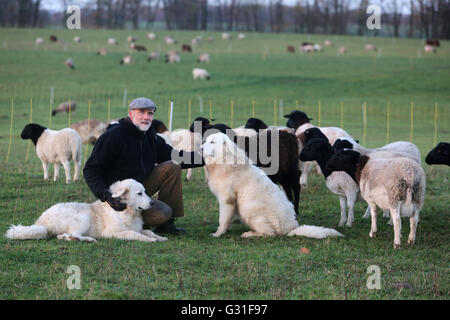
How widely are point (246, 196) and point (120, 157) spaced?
1.70 meters

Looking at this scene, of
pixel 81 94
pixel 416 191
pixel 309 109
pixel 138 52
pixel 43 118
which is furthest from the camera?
pixel 138 52

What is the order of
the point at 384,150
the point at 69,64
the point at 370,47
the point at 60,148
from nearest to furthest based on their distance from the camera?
the point at 384,150
the point at 60,148
the point at 69,64
the point at 370,47

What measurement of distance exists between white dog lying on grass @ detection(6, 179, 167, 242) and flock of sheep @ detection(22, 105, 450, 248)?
273 cm

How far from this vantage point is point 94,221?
7535 millimetres

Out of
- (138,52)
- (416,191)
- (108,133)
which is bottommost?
(416,191)

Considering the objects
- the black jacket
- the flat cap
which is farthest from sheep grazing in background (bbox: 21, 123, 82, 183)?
the flat cap

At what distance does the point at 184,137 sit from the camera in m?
13.8

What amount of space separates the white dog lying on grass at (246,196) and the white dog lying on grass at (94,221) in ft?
3.40

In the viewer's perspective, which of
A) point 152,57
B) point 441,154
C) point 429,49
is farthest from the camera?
point 429,49

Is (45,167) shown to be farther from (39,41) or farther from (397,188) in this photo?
(39,41)

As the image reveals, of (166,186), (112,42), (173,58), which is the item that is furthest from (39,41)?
(166,186)

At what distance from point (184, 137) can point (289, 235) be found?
6293 millimetres

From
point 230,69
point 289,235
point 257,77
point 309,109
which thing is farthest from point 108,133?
point 230,69
